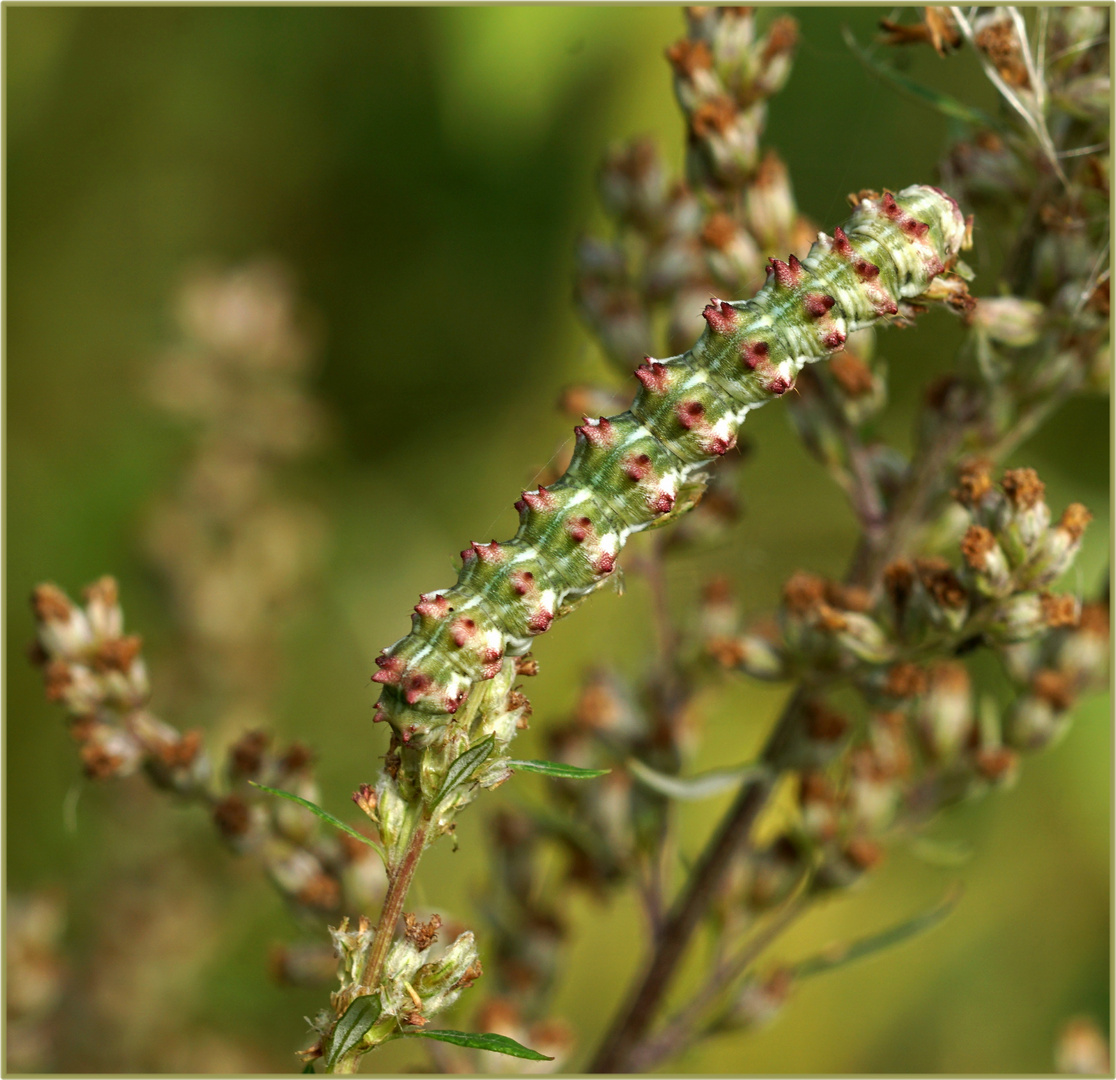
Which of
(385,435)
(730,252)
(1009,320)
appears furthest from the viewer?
(385,435)

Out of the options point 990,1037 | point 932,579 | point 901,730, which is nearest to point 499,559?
point 932,579

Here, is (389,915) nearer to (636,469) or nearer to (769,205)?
(636,469)

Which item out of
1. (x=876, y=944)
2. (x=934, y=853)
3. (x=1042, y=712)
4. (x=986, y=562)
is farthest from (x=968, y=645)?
(x=876, y=944)

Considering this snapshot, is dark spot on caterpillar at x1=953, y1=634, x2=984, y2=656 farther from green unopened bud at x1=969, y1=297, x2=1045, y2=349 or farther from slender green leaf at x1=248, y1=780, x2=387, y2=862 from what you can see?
slender green leaf at x1=248, y1=780, x2=387, y2=862

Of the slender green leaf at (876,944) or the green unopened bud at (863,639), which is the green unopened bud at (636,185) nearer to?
the green unopened bud at (863,639)

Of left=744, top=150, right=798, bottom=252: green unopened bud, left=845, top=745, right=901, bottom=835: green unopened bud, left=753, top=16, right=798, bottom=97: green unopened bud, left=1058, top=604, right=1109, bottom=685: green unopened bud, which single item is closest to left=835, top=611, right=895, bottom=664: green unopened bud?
A: left=845, top=745, right=901, bottom=835: green unopened bud
